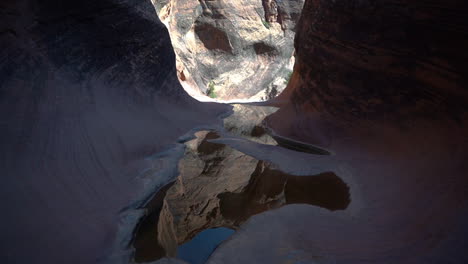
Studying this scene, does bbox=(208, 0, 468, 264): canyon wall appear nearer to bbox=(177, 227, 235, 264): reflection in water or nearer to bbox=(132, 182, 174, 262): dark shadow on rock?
bbox=(177, 227, 235, 264): reflection in water

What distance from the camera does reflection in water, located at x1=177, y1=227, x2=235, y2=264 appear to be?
7.17 feet

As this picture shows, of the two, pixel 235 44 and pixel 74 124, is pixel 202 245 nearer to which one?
pixel 74 124

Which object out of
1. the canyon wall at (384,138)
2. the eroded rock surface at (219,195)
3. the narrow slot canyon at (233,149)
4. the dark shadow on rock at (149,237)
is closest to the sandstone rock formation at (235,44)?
the narrow slot canyon at (233,149)

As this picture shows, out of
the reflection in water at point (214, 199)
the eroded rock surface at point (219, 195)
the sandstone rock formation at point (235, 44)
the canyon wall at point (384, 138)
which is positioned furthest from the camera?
the sandstone rock formation at point (235, 44)

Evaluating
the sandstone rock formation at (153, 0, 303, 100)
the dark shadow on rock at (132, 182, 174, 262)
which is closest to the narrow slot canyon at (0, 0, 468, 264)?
the dark shadow on rock at (132, 182, 174, 262)

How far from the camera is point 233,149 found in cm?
455

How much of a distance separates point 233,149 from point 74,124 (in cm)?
216

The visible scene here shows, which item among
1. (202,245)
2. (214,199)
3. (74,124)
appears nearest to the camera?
(202,245)

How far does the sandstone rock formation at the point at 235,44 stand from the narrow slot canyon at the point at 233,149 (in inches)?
283

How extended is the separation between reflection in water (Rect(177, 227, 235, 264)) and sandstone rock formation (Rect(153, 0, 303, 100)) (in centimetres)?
1027

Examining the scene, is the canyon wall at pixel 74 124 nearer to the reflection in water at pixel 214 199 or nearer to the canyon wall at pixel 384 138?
the reflection in water at pixel 214 199

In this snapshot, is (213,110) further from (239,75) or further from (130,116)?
(239,75)

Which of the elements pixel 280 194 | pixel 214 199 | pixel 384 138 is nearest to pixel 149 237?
pixel 214 199

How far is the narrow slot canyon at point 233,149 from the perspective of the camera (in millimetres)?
2217
